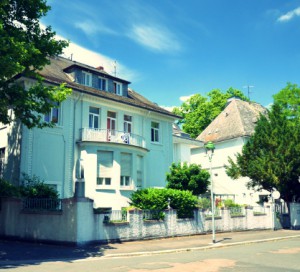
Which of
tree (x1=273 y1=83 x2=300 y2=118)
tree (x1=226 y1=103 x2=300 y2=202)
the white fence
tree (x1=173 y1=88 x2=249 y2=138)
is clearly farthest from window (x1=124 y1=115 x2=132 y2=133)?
tree (x1=173 y1=88 x2=249 y2=138)

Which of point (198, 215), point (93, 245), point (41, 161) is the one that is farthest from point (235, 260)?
point (41, 161)

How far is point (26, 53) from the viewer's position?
13453 millimetres

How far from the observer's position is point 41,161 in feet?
76.5

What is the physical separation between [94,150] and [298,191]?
1576 centimetres

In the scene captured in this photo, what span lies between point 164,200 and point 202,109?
3496 centimetres

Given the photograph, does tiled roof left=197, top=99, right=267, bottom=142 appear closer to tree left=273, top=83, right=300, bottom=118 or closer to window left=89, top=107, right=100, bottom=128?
tree left=273, top=83, right=300, bottom=118

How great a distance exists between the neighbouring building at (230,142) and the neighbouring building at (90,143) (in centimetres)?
1212

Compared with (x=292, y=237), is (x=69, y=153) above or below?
above

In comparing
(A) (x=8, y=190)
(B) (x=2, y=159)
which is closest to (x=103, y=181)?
(B) (x=2, y=159)

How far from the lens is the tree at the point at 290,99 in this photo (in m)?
33.6

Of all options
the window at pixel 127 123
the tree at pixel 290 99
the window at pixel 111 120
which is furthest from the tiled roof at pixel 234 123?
the window at pixel 111 120

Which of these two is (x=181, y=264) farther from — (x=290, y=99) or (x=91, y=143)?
(x=290, y=99)

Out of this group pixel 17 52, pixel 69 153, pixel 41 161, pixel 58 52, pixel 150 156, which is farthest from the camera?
pixel 150 156

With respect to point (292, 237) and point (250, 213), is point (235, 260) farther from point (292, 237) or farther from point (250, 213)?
point (250, 213)
